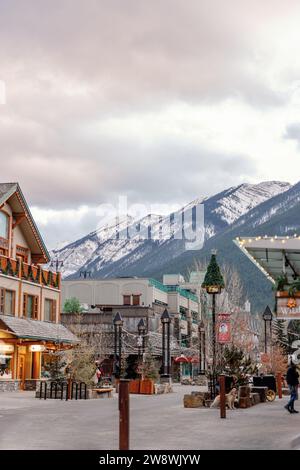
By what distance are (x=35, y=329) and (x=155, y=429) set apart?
28816 mm

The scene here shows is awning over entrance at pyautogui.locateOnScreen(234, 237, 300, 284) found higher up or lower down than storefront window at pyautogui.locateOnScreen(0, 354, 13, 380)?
→ higher up

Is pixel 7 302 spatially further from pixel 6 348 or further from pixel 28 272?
pixel 28 272

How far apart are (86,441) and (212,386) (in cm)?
1373

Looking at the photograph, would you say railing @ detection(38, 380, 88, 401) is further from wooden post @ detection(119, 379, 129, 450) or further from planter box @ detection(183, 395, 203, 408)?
wooden post @ detection(119, 379, 129, 450)

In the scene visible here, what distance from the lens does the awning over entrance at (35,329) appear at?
41.9 meters

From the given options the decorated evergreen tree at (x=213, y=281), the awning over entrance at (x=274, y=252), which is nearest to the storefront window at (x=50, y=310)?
the decorated evergreen tree at (x=213, y=281)

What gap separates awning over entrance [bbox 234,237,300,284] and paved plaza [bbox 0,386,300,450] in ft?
15.7

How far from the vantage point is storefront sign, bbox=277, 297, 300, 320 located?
20125 millimetres

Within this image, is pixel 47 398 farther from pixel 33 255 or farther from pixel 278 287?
pixel 33 255

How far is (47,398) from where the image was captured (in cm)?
3356

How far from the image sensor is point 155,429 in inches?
688

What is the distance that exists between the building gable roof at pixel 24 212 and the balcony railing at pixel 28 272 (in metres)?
1.67

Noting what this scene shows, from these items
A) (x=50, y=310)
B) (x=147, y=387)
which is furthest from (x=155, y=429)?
(x=50, y=310)

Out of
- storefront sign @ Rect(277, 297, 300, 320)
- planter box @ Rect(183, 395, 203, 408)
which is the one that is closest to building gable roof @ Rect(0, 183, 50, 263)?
planter box @ Rect(183, 395, 203, 408)
